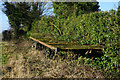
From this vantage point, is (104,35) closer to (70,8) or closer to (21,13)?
(70,8)

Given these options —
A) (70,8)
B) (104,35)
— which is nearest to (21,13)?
(70,8)

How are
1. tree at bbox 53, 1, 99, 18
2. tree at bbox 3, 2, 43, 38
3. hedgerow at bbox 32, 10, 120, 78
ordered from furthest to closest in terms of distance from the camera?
1. tree at bbox 3, 2, 43, 38
2. tree at bbox 53, 1, 99, 18
3. hedgerow at bbox 32, 10, 120, 78

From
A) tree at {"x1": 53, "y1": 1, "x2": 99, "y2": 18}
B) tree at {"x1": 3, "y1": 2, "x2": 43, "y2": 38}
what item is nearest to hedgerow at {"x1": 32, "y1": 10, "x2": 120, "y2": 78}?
tree at {"x1": 53, "y1": 1, "x2": 99, "y2": 18}

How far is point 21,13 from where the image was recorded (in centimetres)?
1432

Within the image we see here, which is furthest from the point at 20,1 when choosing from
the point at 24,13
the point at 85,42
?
the point at 85,42

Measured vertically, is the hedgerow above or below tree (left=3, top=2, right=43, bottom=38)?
below

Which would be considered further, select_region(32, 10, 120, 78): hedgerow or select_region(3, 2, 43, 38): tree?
select_region(3, 2, 43, 38): tree

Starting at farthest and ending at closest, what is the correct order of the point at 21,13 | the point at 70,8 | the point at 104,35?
the point at 21,13
the point at 70,8
the point at 104,35

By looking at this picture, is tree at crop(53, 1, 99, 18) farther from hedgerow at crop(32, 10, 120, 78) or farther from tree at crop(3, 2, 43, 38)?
tree at crop(3, 2, 43, 38)

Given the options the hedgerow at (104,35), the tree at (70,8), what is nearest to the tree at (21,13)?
the tree at (70,8)

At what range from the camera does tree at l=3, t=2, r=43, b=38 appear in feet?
46.1

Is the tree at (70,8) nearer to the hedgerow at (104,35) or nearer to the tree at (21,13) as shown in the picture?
the hedgerow at (104,35)

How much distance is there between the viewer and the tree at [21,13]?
14.1m

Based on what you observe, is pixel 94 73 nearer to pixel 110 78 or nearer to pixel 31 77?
pixel 110 78
